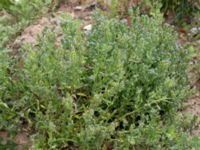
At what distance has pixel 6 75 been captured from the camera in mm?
2793

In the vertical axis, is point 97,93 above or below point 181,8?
below

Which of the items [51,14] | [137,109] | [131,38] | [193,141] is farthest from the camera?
[51,14]

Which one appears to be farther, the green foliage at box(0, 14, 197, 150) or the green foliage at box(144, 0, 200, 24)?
the green foliage at box(144, 0, 200, 24)

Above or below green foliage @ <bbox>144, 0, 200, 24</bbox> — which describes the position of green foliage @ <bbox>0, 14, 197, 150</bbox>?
below

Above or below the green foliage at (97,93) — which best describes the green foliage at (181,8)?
above

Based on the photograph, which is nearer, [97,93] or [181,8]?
[97,93]

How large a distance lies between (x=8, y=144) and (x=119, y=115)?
2.18ft

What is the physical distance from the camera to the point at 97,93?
2.64 metres

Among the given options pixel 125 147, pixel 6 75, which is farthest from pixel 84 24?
pixel 125 147

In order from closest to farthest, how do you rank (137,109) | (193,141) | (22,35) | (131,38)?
(193,141) < (137,109) < (131,38) < (22,35)

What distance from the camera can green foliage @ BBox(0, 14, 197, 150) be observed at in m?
2.55

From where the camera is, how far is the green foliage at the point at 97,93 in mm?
2551

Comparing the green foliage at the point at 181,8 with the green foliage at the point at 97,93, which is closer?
the green foliage at the point at 97,93

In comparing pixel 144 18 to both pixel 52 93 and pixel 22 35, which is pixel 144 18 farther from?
pixel 22 35
